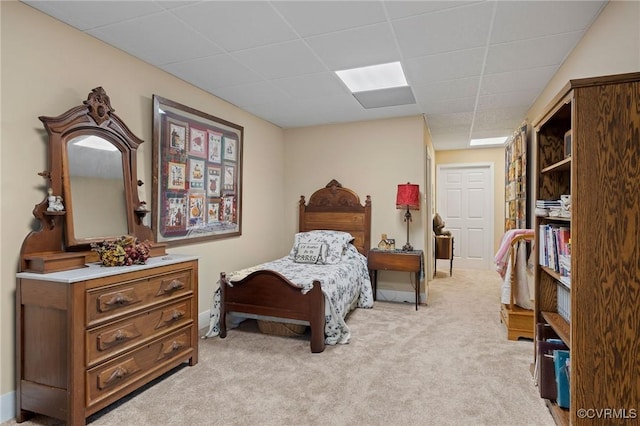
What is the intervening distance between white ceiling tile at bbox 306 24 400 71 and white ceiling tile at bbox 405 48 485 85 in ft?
0.85

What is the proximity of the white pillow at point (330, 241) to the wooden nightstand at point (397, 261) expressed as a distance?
1.24ft

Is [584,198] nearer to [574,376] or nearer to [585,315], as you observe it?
[585,315]

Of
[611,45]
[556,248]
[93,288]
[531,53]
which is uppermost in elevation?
[531,53]

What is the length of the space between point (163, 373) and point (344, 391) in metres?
1.26

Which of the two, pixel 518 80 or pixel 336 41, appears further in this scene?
pixel 518 80

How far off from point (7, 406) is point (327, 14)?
3010mm

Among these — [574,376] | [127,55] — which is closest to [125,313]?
[127,55]

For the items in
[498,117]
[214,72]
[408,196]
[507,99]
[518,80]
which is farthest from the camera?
[498,117]

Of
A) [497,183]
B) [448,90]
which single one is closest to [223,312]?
[448,90]

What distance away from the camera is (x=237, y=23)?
2.28 meters

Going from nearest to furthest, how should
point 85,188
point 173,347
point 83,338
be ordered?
1. point 83,338
2. point 85,188
3. point 173,347

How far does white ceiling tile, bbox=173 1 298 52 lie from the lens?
2.10 meters

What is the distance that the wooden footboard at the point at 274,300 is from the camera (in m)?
2.91

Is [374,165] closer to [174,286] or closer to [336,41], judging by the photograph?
[336,41]
